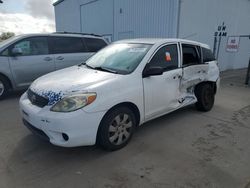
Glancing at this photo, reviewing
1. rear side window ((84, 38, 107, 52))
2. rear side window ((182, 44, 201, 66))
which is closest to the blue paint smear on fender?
rear side window ((182, 44, 201, 66))

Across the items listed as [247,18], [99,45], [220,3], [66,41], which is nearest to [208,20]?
[220,3]

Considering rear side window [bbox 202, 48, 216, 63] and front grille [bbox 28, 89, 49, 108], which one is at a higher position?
rear side window [bbox 202, 48, 216, 63]

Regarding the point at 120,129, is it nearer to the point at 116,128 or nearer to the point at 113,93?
the point at 116,128

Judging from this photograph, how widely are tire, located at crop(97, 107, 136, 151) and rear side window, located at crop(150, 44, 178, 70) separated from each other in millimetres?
989

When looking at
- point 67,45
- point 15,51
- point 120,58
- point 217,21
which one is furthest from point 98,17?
point 120,58

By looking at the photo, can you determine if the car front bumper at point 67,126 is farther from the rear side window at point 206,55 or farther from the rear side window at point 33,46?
the rear side window at point 33,46

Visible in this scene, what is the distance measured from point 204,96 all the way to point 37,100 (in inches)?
139

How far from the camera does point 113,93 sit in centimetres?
293

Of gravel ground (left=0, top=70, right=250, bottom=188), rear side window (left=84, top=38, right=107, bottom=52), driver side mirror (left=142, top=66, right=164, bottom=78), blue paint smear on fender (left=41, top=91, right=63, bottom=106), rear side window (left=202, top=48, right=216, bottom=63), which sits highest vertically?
rear side window (left=84, top=38, right=107, bottom=52)

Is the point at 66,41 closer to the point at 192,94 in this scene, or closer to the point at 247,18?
the point at 192,94

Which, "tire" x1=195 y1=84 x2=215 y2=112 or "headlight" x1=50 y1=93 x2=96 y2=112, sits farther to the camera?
"tire" x1=195 y1=84 x2=215 y2=112

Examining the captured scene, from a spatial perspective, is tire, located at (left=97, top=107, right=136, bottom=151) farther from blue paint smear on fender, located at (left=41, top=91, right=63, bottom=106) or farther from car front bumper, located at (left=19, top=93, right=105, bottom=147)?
blue paint smear on fender, located at (left=41, top=91, right=63, bottom=106)

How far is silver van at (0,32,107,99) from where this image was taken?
550 cm

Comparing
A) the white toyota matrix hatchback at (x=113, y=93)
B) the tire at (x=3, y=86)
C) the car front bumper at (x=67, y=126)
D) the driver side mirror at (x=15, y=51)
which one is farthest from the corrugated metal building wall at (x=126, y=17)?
the car front bumper at (x=67, y=126)
